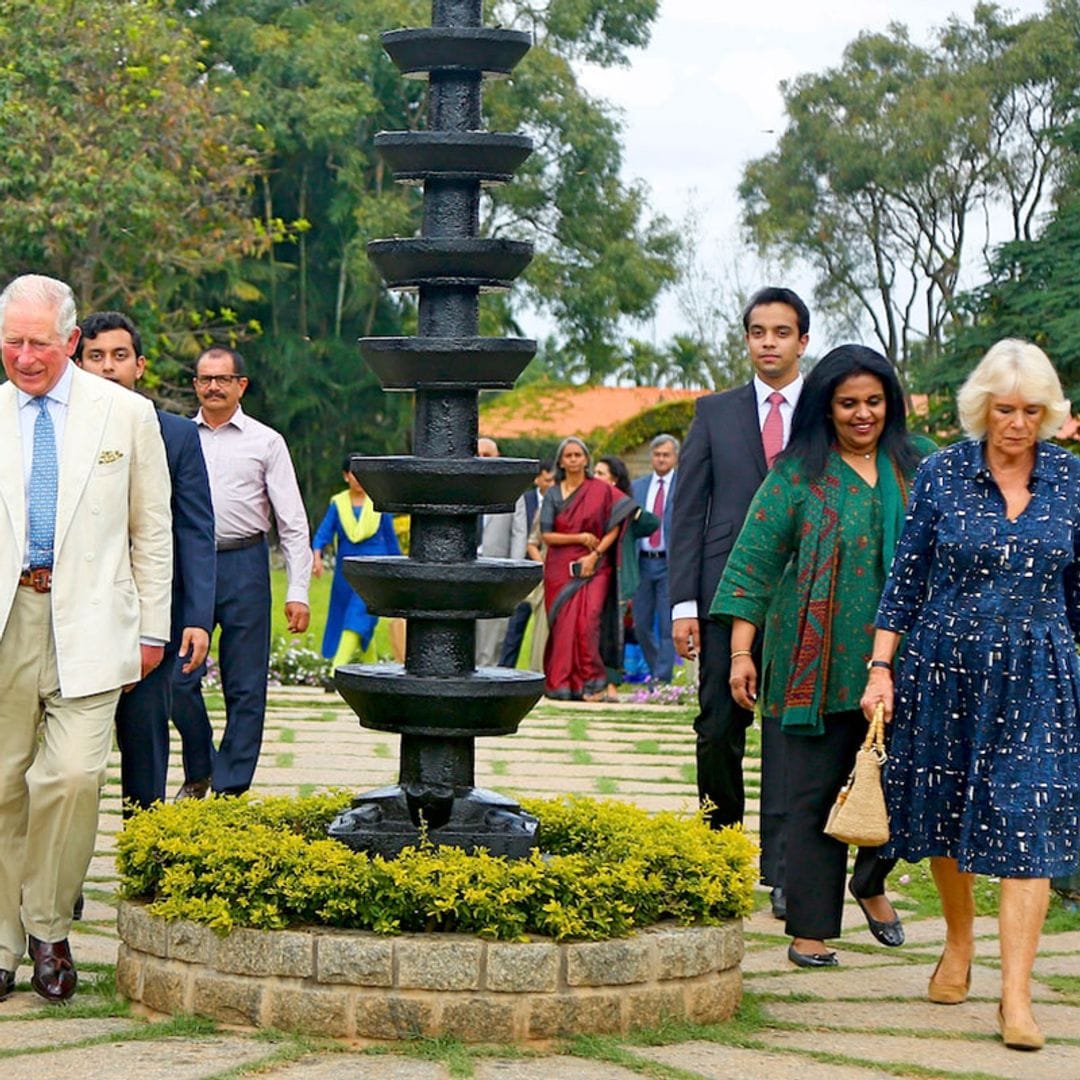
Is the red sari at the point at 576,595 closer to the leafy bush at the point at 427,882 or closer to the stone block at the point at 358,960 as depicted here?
the leafy bush at the point at 427,882

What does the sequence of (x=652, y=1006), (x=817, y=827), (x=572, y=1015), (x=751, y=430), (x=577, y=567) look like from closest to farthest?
1. (x=572, y=1015)
2. (x=652, y=1006)
3. (x=817, y=827)
4. (x=751, y=430)
5. (x=577, y=567)

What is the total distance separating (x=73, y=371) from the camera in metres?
5.82

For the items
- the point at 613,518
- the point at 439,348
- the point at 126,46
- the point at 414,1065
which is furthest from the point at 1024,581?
the point at 126,46

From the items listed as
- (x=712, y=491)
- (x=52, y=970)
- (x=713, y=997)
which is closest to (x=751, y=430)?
(x=712, y=491)

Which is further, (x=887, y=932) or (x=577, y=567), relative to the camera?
(x=577, y=567)

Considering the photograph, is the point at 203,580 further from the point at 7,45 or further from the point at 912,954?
the point at 7,45

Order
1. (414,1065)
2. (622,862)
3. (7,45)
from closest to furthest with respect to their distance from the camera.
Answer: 1. (414,1065)
2. (622,862)
3. (7,45)

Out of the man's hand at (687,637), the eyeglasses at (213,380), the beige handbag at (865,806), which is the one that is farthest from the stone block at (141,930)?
the eyeglasses at (213,380)

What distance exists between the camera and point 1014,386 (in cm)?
569

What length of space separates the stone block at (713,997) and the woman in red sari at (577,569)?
9322 mm

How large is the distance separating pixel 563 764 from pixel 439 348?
5497 mm

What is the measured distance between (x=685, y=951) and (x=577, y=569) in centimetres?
961

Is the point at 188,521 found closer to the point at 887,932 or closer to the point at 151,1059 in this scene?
the point at 151,1059

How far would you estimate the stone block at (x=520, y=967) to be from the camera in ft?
16.8
